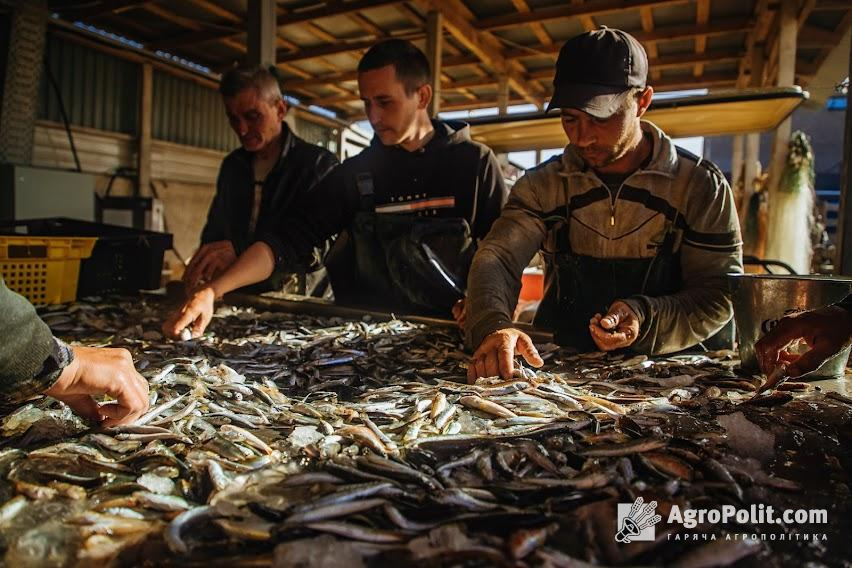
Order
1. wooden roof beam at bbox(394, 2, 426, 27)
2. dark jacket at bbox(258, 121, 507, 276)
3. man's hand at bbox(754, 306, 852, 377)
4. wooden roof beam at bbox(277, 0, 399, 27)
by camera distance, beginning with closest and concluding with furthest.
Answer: man's hand at bbox(754, 306, 852, 377)
dark jacket at bbox(258, 121, 507, 276)
wooden roof beam at bbox(277, 0, 399, 27)
wooden roof beam at bbox(394, 2, 426, 27)

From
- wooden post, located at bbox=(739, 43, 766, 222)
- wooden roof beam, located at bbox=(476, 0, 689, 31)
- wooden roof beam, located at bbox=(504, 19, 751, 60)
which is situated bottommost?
wooden post, located at bbox=(739, 43, 766, 222)

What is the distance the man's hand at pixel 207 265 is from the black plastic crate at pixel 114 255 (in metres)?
0.67

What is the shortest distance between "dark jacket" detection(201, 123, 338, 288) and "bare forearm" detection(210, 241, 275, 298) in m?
0.67

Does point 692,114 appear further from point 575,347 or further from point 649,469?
point 649,469

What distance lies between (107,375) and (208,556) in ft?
2.56

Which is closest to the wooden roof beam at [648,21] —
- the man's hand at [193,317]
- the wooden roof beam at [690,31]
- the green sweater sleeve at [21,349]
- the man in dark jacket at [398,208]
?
the wooden roof beam at [690,31]

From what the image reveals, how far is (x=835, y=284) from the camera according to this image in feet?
7.88

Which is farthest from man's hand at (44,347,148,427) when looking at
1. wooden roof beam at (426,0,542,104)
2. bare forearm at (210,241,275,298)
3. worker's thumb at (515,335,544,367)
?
wooden roof beam at (426,0,542,104)

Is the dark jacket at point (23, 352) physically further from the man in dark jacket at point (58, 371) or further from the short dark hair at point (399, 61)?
the short dark hair at point (399, 61)

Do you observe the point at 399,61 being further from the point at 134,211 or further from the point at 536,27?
the point at 134,211

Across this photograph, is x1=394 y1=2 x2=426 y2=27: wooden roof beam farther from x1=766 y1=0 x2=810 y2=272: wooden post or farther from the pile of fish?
the pile of fish

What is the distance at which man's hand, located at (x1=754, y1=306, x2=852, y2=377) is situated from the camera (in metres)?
2.13

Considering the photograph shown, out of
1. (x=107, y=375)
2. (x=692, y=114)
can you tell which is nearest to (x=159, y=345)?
(x=107, y=375)

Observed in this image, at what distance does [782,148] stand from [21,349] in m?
8.83
